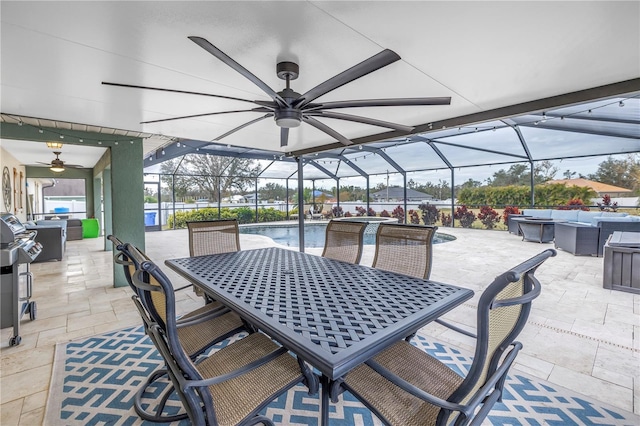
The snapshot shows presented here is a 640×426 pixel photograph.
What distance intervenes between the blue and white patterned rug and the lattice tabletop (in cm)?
76

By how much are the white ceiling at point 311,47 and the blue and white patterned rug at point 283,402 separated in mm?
2293

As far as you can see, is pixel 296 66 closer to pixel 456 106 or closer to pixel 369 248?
pixel 456 106

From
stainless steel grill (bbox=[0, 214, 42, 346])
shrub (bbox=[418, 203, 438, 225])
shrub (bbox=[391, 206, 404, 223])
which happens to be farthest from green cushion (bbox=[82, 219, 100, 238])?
shrub (bbox=[418, 203, 438, 225])

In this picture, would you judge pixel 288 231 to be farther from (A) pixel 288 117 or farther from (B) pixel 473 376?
(B) pixel 473 376

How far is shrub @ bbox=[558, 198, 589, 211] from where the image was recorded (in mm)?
8578

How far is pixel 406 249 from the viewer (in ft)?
7.82

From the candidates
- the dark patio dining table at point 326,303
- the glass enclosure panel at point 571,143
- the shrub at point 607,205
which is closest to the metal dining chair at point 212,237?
the dark patio dining table at point 326,303

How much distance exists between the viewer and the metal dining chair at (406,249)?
7.39ft

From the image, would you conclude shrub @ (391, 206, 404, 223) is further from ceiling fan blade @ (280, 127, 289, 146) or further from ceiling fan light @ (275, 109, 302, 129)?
ceiling fan light @ (275, 109, 302, 129)

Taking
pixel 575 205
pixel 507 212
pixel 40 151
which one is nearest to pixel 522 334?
pixel 575 205

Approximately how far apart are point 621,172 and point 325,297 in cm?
1160

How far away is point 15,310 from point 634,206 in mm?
12772

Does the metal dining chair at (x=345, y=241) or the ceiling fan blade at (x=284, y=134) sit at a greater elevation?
the ceiling fan blade at (x=284, y=134)

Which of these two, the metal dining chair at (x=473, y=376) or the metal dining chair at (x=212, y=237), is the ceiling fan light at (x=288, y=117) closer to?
the metal dining chair at (x=212, y=237)
